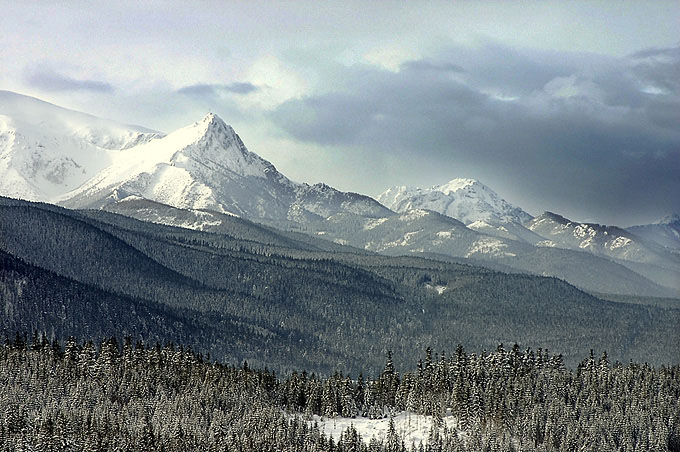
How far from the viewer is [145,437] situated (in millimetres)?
196250

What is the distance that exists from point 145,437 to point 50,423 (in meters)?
20.0

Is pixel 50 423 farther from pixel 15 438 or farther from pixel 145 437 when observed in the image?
pixel 145 437

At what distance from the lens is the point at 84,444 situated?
624 ft

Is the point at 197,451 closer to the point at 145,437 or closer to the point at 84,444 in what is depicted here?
the point at 145,437

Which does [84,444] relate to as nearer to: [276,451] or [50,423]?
[50,423]

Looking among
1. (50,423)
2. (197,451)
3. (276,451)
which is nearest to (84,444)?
(50,423)

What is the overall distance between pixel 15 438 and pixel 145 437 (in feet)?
86.9

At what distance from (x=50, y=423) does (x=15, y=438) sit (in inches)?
292

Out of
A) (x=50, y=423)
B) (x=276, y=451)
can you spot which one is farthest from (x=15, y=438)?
(x=276, y=451)

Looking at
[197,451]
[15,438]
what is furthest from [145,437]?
[15,438]

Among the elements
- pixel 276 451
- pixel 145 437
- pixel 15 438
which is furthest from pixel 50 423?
pixel 276 451

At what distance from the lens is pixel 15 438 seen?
19075 cm

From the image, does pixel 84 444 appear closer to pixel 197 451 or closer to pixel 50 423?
pixel 50 423

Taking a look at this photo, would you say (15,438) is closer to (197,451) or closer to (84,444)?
(84,444)
